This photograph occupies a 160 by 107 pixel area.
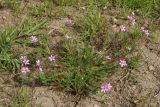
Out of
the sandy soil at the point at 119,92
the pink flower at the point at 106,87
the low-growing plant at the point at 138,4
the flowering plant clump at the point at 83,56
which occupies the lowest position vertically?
the sandy soil at the point at 119,92

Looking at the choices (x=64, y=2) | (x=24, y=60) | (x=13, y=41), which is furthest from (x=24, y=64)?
(x=64, y=2)

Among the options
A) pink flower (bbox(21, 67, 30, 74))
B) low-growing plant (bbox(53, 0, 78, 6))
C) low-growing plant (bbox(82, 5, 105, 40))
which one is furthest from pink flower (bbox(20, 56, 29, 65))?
low-growing plant (bbox(53, 0, 78, 6))

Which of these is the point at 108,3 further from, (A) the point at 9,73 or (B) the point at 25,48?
(A) the point at 9,73

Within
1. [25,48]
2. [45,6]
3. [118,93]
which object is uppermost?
[45,6]

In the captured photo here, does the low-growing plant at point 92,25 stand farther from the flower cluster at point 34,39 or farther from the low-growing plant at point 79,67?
the flower cluster at point 34,39

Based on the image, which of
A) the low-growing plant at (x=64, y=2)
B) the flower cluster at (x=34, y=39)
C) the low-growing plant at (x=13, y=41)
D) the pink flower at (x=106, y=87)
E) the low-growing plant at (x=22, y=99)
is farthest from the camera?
the low-growing plant at (x=64, y=2)

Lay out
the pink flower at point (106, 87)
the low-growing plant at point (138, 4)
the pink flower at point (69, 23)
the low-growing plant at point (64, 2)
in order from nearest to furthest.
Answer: the pink flower at point (106, 87) < the pink flower at point (69, 23) < the low-growing plant at point (64, 2) < the low-growing plant at point (138, 4)

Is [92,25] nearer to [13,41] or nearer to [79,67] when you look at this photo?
[79,67]

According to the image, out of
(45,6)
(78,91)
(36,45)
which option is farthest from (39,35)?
(78,91)

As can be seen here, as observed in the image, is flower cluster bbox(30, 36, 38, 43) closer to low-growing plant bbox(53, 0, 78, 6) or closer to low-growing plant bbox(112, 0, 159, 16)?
low-growing plant bbox(53, 0, 78, 6)

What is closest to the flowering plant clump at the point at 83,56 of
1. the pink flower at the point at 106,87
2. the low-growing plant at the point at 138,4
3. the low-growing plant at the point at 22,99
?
the pink flower at the point at 106,87

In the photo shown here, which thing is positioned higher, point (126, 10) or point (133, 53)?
point (126, 10)
